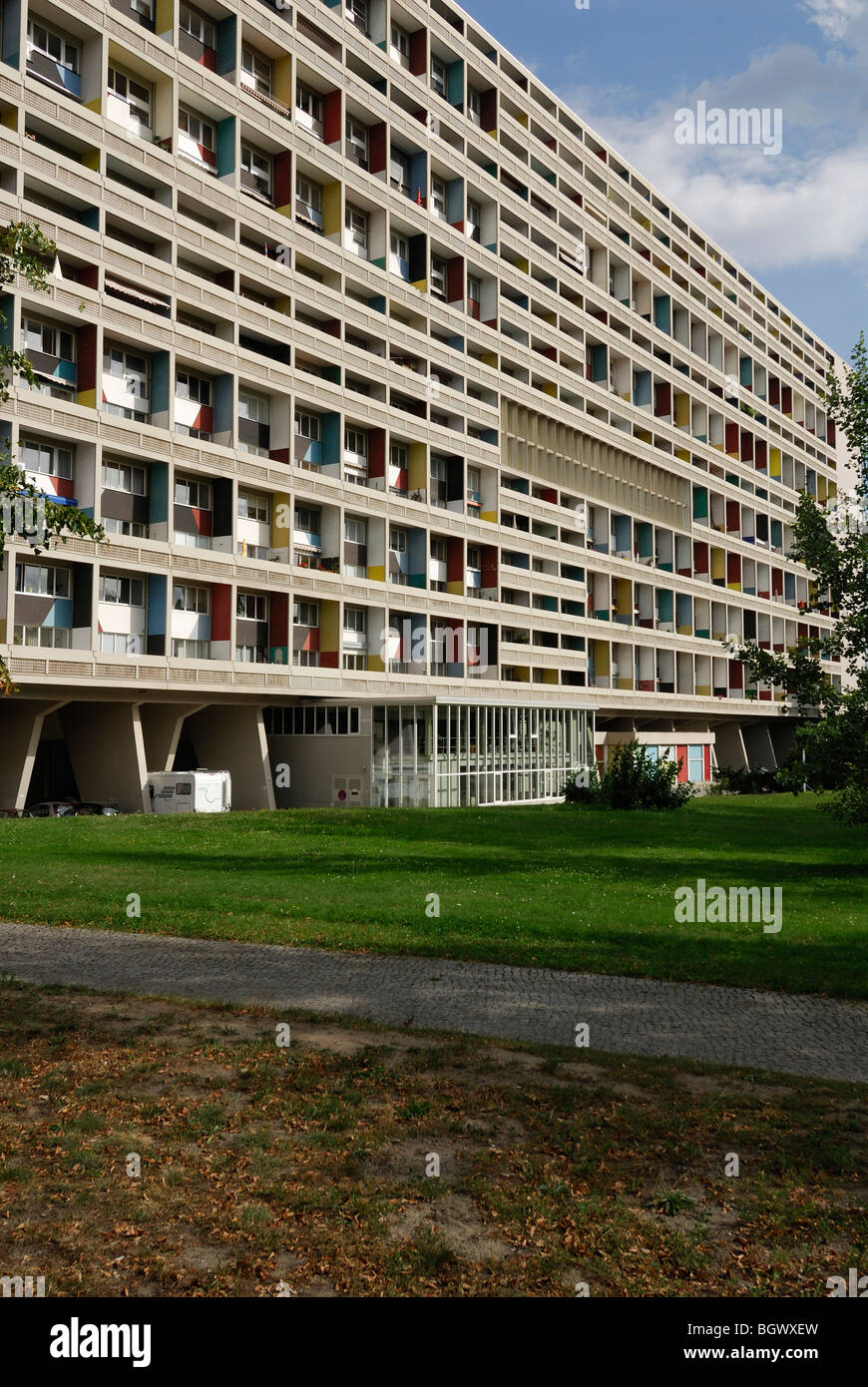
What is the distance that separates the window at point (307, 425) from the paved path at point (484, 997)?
33.8 meters

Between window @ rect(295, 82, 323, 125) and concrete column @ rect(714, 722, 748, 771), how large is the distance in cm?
5526

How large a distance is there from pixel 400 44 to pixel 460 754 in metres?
35.5

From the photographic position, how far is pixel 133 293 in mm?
36312

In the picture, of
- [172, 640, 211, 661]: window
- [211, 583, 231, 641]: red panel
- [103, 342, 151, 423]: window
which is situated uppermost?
[103, 342, 151, 423]: window

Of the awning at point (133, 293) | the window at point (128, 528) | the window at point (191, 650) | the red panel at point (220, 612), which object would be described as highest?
the awning at point (133, 293)

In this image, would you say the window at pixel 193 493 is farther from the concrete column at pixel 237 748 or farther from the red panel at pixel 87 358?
the concrete column at pixel 237 748

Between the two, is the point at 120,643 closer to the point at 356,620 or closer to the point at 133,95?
the point at 356,620

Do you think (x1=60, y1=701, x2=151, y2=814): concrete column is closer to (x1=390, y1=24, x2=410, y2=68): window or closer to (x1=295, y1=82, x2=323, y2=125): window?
(x1=295, y1=82, x2=323, y2=125): window

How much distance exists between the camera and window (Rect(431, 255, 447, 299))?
53531 millimetres

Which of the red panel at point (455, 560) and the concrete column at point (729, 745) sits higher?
the red panel at point (455, 560)

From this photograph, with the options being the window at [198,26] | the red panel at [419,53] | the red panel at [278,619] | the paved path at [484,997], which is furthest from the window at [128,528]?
the red panel at [419,53]

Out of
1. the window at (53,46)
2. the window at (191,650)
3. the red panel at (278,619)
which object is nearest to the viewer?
the window at (53,46)

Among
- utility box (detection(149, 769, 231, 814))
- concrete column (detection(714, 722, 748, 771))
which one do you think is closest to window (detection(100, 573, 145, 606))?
utility box (detection(149, 769, 231, 814))

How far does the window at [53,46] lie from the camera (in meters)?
34.9
